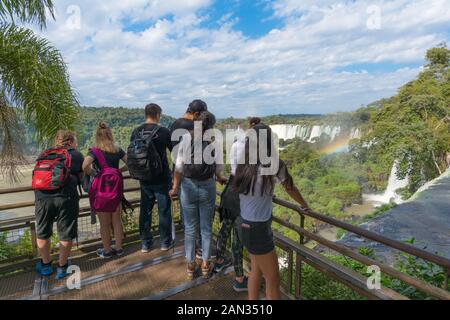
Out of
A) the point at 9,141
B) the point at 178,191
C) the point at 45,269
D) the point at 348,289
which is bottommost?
the point at 348,289

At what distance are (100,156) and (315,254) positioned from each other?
7.13ft

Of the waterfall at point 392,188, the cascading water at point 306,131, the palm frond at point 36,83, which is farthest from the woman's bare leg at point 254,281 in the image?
the cascading water at point 306,131

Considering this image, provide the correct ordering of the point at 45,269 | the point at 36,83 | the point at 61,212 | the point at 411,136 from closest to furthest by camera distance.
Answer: the point at 61,212 < the point at 45,269 < the point at 36,83 < the point at 411,136

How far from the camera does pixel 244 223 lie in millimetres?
2059

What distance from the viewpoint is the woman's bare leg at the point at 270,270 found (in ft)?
6.69

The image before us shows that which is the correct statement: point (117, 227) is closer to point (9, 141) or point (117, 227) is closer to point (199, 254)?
point (199, 254)

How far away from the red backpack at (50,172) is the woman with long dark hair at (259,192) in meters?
1.62

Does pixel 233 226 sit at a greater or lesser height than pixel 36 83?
lesser

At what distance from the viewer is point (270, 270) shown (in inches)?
80.7

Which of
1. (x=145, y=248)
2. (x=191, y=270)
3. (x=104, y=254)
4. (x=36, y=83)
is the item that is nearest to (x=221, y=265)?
(x=191, y=270)

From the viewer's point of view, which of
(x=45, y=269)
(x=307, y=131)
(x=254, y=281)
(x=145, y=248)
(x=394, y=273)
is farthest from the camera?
(x=307, y=131)
